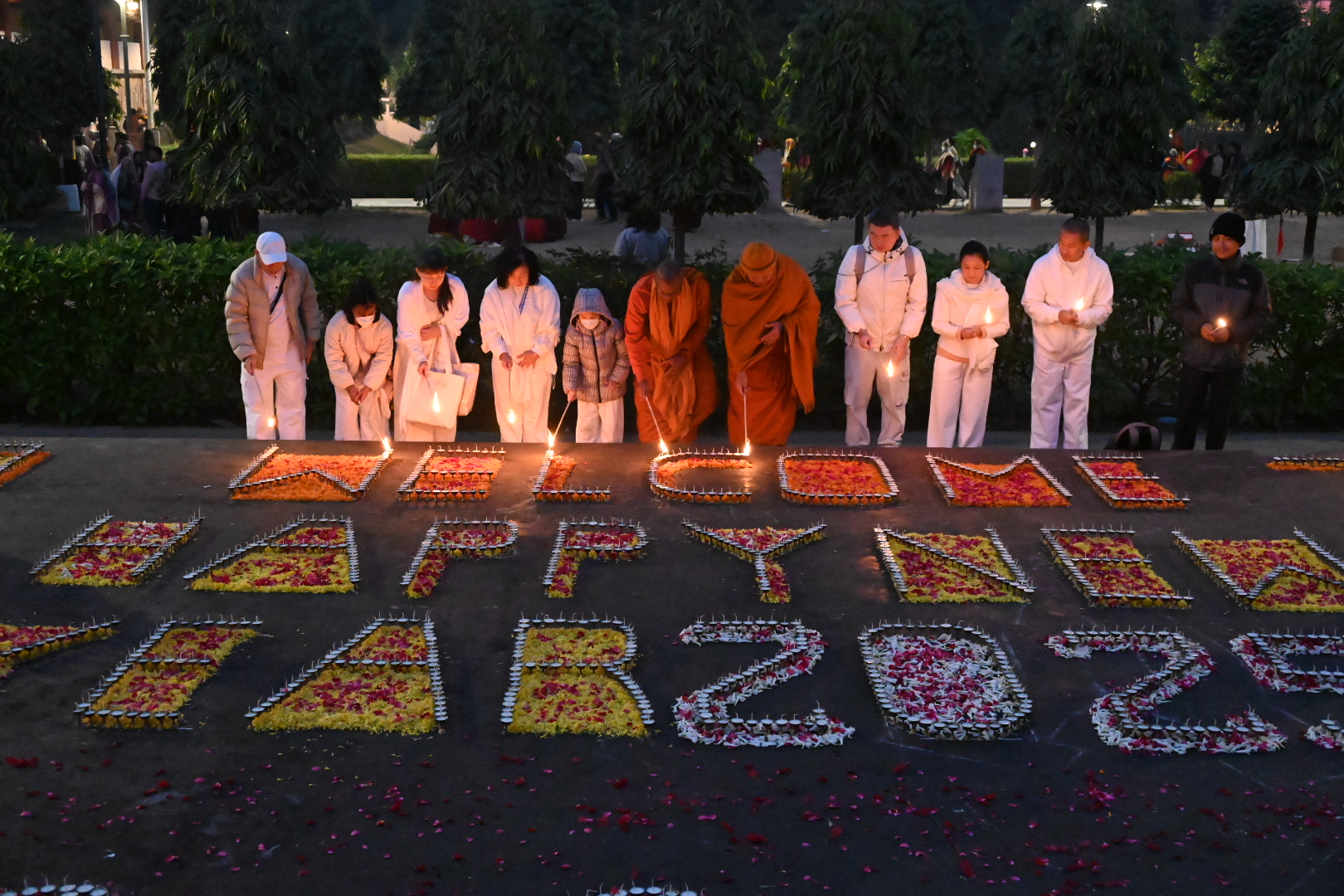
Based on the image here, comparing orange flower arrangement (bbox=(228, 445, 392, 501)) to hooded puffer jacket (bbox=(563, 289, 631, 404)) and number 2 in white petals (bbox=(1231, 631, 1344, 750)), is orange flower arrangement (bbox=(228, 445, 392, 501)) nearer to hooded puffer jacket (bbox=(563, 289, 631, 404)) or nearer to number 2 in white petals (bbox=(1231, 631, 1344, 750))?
hooded puffer jacket (bbox=(563, 289, 631, 404))

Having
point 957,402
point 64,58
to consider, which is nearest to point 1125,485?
point 957,402

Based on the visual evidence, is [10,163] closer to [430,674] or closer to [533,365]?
[533,365]

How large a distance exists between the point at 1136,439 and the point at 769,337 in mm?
2673

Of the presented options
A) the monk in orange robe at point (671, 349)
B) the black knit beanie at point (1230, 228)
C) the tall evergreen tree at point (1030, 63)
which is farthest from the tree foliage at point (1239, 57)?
the monk in orange robe at point (671, 349)

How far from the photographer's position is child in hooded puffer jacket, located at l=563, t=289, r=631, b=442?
34.8ft

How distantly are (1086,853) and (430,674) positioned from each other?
277 centimetres

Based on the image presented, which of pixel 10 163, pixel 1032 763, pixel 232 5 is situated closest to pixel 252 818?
pixel 1032 763

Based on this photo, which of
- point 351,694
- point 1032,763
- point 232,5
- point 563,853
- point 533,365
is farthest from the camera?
point 232,5

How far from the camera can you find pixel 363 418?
1088 cm

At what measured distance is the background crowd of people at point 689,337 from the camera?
1053 centimetres

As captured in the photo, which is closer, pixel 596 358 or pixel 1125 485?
pixel 1125 485

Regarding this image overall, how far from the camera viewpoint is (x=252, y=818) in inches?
197

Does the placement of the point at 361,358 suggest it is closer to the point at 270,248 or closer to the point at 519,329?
the point at 270,248

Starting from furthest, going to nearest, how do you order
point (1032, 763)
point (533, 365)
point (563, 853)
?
point (533, 365) → point (1032, 763) → point (563, 853)
